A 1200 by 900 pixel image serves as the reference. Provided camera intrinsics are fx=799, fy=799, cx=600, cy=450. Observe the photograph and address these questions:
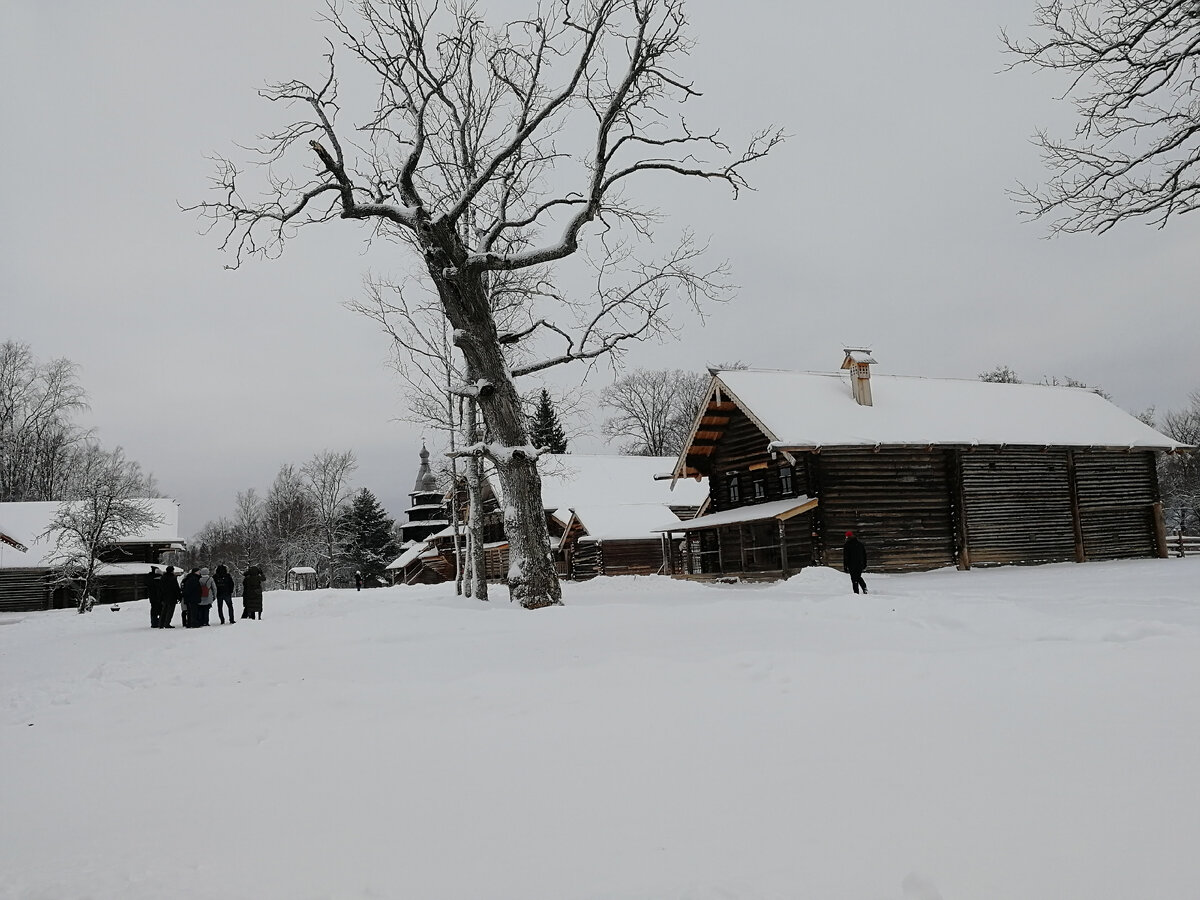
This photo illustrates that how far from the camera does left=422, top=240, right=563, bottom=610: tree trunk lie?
14203 millimetres

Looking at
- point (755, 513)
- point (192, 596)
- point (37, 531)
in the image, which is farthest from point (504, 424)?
point (37, 531)

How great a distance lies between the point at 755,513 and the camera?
26.2 metres

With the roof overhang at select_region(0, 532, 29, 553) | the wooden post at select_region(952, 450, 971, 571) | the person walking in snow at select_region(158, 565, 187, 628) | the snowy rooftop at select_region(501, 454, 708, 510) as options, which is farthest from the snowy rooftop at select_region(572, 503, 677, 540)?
the roof overhang at select_region(0, 532, 29, 553)

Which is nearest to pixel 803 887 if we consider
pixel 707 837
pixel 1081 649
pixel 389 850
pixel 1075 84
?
pixel 707 837

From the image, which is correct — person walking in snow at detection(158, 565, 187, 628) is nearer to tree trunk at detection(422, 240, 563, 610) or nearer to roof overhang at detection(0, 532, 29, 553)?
tree trunk at detection(422, 240, 563, 610)

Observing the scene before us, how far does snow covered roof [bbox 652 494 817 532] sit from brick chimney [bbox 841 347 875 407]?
15.2 ft

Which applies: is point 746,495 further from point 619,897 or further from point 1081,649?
point 619,897

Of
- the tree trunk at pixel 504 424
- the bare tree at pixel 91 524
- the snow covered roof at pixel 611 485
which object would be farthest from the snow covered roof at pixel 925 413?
the bare tree at pixel 91 524

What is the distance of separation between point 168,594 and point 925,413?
968 inches

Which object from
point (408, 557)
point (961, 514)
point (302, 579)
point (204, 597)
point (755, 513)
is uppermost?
point (755, 513)

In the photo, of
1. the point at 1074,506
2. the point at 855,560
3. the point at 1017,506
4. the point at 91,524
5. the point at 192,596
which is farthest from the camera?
the point at 91,524

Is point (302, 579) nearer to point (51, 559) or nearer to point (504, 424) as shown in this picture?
point (51, 559)

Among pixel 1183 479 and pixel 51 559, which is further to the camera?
pixel 1183 479

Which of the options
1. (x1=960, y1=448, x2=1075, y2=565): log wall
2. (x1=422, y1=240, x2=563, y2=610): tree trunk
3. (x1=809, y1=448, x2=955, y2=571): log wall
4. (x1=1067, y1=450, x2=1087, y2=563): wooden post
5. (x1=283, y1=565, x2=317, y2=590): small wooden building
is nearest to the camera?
(x1=422, y1=240, x2=563, y2=610): tree trunk
